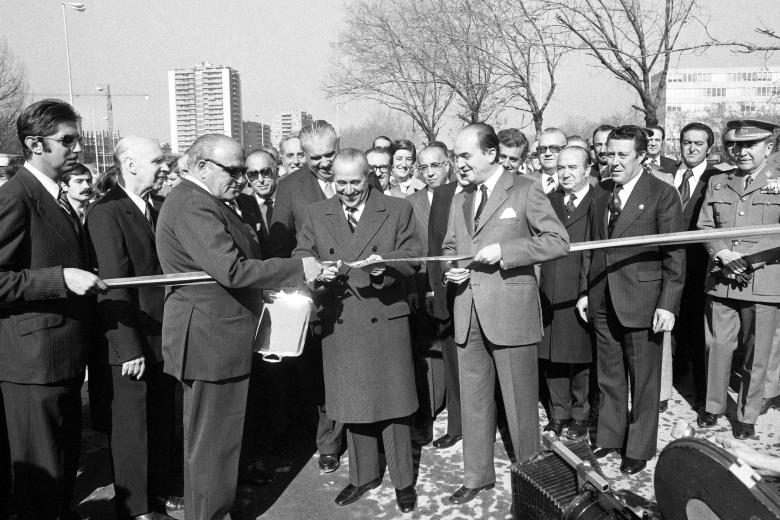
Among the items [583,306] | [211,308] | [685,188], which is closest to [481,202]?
[583,306]

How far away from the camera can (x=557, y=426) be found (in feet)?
16.7

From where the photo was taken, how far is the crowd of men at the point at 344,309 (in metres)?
3.37

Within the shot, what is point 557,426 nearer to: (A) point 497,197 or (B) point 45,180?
(A) point 497,197

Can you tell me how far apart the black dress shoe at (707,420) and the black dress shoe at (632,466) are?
1.14 metres

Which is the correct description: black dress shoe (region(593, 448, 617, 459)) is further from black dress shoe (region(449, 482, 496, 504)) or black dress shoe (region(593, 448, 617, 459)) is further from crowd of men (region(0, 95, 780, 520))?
black dress shoe (region(449, 482, 496, 504))

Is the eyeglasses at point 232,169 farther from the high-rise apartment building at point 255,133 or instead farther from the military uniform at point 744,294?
the high-rise apartment building at point 255,133

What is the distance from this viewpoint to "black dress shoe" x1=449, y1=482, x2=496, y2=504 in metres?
3.93

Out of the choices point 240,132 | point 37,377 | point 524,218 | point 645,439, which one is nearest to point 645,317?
point 645,439

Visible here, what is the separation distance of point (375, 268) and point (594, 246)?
5.05 ft

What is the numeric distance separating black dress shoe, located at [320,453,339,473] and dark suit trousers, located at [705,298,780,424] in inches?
124

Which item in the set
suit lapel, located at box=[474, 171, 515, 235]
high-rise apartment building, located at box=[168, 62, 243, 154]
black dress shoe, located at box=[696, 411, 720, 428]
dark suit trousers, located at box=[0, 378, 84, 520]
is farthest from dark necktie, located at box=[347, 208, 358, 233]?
high-rise apartment building, located at box=[168, 62, 243, 154]

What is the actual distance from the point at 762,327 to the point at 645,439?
1517mm

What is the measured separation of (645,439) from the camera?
421cm

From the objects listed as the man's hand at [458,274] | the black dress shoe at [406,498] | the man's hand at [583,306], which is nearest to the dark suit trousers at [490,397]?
the man's hand at [458,274]
